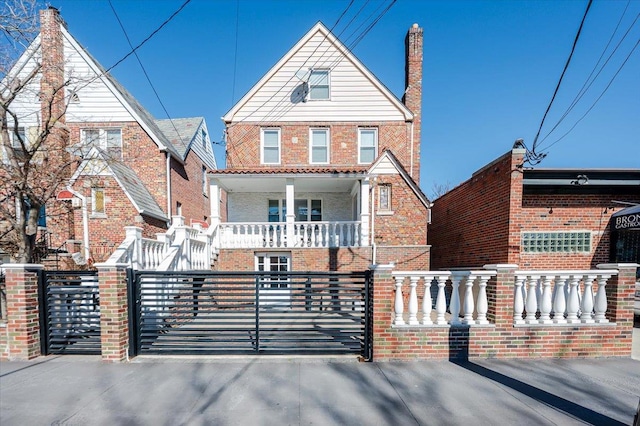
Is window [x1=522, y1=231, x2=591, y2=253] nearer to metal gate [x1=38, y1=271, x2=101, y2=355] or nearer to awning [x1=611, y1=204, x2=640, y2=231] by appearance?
awning [x1=611, y1=204, x2=640, y2=231]

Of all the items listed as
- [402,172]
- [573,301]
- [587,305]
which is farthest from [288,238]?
[587,305]

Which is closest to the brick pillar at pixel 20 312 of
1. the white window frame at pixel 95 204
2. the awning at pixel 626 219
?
the white window frame at pixel 95 204

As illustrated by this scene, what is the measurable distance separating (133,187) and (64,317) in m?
6.49

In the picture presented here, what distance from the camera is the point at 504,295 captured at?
382cm

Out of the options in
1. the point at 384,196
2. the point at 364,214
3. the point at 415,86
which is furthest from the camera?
the point at 415,86

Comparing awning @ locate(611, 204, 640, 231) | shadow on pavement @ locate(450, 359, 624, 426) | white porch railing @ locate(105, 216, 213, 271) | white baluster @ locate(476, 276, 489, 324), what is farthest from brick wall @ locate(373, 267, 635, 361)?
white porch railing @ locate(105, 216, 213, 271)

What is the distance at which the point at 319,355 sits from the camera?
3.88m

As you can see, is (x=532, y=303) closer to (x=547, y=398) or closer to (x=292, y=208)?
(x=547, y=398)

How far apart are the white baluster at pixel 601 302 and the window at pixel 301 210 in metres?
7.94

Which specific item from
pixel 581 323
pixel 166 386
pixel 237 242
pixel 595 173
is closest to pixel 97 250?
pixel 237 242

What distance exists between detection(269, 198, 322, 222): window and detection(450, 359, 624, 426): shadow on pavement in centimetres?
758

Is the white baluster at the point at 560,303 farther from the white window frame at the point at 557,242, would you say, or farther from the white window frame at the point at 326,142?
the white window frame at the point at 326,142

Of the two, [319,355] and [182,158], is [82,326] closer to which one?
[319,355]

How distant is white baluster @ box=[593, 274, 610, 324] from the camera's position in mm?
3912
